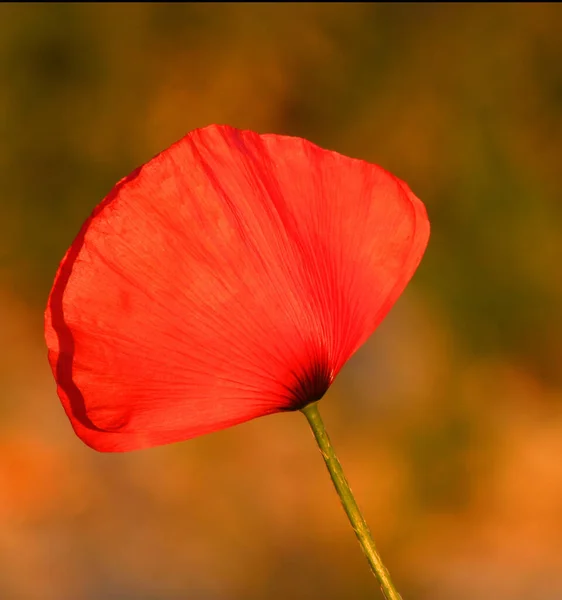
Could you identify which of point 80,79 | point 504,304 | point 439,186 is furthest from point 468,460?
point 80,79

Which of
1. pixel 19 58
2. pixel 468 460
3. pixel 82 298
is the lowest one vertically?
pixel 468 460

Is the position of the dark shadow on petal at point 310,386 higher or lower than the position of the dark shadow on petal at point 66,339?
higher

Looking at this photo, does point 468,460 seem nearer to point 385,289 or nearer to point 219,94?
point 219,94

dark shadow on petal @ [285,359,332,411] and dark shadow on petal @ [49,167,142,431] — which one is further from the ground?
dark shadow on petal @ [285,359,332,411]

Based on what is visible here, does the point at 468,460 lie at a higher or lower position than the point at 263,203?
lower

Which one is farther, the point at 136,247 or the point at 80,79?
the point at 80,79
